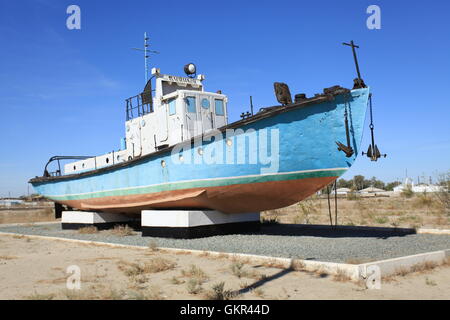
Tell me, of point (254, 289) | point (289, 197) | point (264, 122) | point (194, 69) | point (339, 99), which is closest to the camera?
point (254, 289)

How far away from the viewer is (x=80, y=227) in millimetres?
18859

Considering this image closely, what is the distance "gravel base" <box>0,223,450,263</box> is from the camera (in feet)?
30.2

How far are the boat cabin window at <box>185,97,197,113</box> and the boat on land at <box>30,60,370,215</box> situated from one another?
4 centimetres

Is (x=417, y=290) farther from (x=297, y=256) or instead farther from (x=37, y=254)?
(x=37, y=254)

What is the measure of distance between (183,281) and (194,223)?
19.1ft

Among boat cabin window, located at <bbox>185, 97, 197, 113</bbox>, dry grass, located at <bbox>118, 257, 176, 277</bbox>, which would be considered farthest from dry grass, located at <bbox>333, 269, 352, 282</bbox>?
boat cabin window, located at <bbox>185, 97, 197, 113</bbox>

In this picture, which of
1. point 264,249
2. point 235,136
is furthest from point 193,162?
point 264,249

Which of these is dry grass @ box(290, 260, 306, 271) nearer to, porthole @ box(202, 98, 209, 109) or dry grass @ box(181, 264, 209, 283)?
dry grass @ box(181, 264, 209, 283)

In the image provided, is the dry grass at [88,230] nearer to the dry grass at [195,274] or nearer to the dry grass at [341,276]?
the dry grass at [195,274]

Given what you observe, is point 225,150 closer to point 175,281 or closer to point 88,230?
point 175,281

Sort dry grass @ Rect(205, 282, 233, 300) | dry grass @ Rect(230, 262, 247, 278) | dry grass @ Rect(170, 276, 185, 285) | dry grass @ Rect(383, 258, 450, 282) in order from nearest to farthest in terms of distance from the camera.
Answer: dry grass @ Rect(205, 282, 233, 300) → dry grass @ Rect(170, 276, 185, 285) → dry grass @ Rect(383, 258, 450, 282) → dry grass @ Rect(230, 262, 247, 278)

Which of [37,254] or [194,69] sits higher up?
[194,69]

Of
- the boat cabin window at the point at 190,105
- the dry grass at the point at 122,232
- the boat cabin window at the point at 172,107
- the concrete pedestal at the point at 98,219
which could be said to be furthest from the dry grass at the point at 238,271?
the concrete pedestal at the point at 98,219
